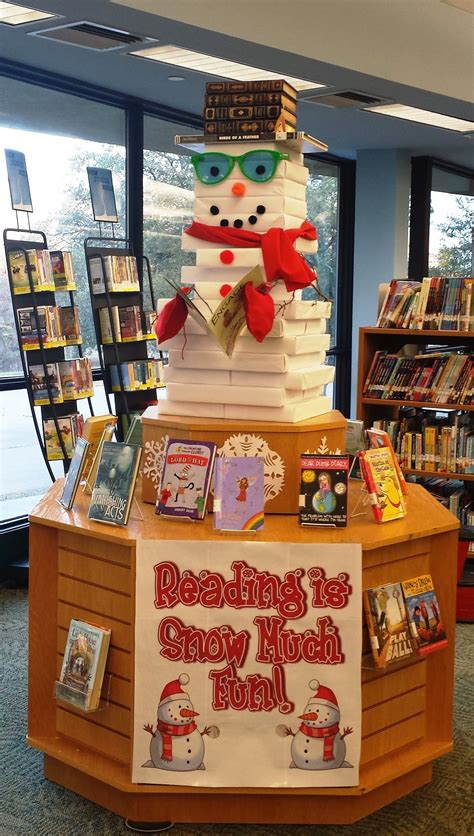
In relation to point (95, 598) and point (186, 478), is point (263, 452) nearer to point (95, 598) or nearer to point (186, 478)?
point (186, 478)

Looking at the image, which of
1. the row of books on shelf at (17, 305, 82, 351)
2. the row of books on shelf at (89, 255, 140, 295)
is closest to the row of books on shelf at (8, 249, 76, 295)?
the row of books on shelf at (17, 305, 82, 351)

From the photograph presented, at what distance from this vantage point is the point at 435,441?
5082mm

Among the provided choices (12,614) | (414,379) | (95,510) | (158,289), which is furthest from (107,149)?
(95,510)

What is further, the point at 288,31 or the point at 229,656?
the point at 288,31

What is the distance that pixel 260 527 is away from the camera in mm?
2652

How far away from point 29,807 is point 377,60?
4281 mm

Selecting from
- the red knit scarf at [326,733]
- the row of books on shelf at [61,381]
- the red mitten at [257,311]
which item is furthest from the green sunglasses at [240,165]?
the row of books on shelf at [61,381]

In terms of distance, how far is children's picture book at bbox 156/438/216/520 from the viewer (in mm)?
2744

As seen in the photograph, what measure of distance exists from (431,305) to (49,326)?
2.13 m

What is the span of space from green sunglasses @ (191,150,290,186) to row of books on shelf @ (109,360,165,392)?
2559 mm

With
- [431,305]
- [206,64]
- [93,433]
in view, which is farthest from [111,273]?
[93,433]

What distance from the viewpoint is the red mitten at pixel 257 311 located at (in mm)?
2787

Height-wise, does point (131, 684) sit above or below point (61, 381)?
below

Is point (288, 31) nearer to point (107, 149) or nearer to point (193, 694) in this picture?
point (107, 149)
